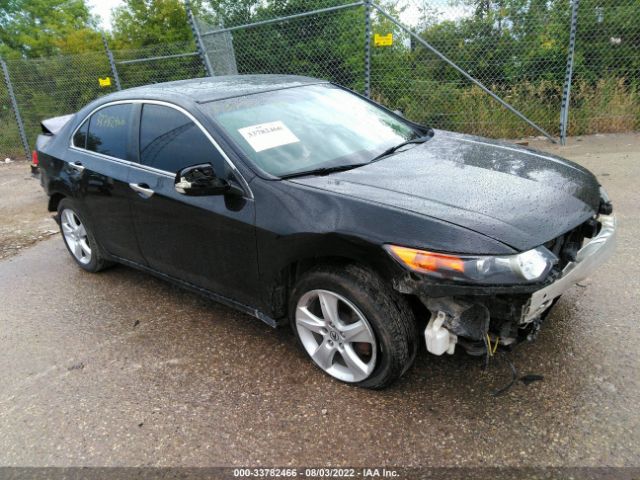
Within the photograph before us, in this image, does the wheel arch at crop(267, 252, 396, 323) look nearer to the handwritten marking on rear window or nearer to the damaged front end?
the damaged front end

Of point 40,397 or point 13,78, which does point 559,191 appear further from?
point 13,78

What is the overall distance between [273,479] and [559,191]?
2.05 m

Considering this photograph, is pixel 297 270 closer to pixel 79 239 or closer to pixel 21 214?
pixel 79 239

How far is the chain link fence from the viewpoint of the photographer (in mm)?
7762

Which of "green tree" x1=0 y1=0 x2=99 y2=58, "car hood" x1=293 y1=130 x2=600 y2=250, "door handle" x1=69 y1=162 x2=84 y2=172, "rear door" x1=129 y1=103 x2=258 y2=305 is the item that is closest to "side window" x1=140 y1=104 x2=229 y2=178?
"rear door" x1=129 y1=103 x2=258 y2=305

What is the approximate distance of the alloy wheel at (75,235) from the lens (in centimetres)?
455

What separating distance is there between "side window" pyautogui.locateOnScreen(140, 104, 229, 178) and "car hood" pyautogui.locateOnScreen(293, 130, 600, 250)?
66cm

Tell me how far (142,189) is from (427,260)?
6.90 feet

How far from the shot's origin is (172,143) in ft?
11.1

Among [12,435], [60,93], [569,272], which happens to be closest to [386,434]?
[569,272]

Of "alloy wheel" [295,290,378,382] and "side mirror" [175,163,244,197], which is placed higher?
"side mirror" [175,163,244,197]

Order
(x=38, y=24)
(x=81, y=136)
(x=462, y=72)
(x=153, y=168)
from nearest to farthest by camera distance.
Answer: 1. (x=153, y=168)
2. (x=81, y=136)
3. (x=462, y=72)
4. (x=38, y=24)

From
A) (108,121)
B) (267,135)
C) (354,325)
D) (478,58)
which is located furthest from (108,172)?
(478,58)

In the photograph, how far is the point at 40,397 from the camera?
9.98 ft
